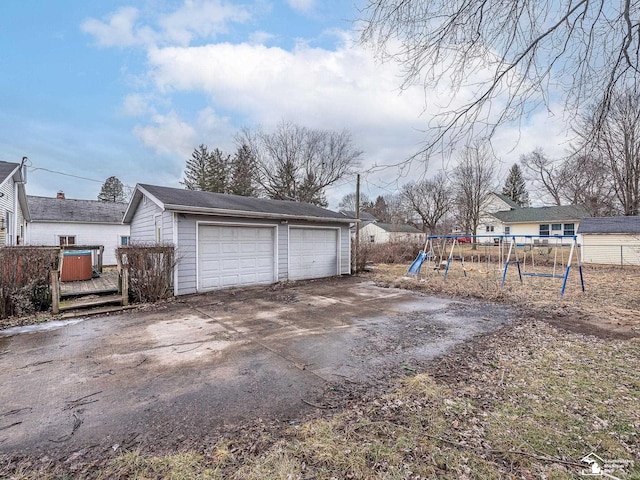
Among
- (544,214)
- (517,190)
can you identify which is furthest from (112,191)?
(517,190)

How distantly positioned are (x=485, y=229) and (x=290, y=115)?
24.0 metres

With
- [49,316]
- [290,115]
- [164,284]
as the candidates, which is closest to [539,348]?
[164,284]

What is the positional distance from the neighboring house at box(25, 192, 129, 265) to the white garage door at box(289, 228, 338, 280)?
1074 cm

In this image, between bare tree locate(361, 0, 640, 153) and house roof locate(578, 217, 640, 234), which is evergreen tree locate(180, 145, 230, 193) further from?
bare tree locate(361, 0, 640, 153)

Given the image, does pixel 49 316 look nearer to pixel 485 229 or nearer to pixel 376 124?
pixel 376 124

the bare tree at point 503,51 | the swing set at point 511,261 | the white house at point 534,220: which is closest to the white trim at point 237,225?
the swing set at point 511,261

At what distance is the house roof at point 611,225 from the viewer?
15.6 meters

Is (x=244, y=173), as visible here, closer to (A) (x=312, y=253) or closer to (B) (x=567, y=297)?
(A) (x=312, y=253)

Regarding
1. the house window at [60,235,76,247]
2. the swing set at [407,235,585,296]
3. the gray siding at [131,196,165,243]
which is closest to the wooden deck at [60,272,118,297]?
the gray siding at [131,196,165,243]

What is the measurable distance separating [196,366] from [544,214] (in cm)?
3334

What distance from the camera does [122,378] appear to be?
3291 mm

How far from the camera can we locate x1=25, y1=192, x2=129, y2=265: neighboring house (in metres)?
15.4

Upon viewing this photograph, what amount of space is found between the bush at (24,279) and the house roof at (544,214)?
107 feet

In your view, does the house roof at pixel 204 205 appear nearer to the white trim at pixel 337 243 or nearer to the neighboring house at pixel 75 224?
the white trim at pixel 337 243
